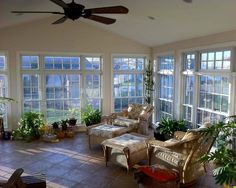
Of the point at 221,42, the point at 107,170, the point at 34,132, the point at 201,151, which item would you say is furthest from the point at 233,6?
the point at 34,132

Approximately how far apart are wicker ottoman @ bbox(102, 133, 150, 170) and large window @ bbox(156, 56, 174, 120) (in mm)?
2336

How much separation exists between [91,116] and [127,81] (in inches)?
67.2

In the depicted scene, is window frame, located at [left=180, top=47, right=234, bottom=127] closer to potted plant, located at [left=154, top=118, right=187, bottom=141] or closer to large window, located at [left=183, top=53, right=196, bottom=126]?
large window, located at [left=183, top=53, right=196, bottom=126]

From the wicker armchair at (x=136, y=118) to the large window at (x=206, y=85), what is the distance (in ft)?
3.24

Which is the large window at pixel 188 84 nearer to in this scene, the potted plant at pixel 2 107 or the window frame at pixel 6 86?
the potted plant at pixel 2 107

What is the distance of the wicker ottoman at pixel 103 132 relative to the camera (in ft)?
18.1

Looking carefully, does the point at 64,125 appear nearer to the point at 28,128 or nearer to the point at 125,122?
the point at 28,128

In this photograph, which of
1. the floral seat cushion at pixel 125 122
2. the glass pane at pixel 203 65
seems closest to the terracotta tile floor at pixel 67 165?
the floral seat cushion at pixel 125 122

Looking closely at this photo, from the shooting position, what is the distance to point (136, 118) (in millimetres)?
6586

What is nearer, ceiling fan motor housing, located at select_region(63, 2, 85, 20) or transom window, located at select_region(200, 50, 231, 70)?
ceiling fan motor housing, located at select_region(63, 2, 85, 20)

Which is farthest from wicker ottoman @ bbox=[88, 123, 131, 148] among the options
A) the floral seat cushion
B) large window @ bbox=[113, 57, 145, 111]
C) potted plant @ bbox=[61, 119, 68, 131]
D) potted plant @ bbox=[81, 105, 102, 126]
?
large window @ bbox=[113, 57, 145, 111]

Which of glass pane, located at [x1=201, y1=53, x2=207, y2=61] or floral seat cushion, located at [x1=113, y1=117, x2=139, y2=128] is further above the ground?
glass pane, located at [x1=201, y1=53, x2=207, y2=61]

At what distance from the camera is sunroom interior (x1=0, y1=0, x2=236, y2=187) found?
16.2 ft

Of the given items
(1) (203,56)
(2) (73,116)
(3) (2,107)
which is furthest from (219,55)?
(3) (2,107)
